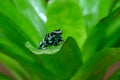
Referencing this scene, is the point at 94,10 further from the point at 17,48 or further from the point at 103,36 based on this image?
the point at 17,48

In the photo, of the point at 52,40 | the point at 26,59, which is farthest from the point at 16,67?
the point at 52,40

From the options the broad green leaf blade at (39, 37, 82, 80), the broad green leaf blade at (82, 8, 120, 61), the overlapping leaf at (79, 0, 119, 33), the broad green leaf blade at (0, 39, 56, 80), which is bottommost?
the broad green leaf blade at (39, 37, 82, 80)

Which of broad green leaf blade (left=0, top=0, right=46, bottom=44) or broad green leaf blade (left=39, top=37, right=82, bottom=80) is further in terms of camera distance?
broad green leaf blade (left=0, top=0, right=46, bottom=44)

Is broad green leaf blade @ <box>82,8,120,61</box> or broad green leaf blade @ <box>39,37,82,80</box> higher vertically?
broad green leaf blade @ <box>82,8,120,61</box>

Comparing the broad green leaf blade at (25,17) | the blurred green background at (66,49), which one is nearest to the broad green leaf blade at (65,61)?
the blurred green background at (66,49)

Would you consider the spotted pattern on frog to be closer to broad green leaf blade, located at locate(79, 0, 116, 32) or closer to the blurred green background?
the blurred green background

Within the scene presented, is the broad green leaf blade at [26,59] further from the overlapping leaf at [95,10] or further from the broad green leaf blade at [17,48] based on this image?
the overlapping leaf at [95,10]

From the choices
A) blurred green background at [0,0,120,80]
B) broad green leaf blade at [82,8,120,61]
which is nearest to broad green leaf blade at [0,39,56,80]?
blurred green background at [0,0,120,80]
